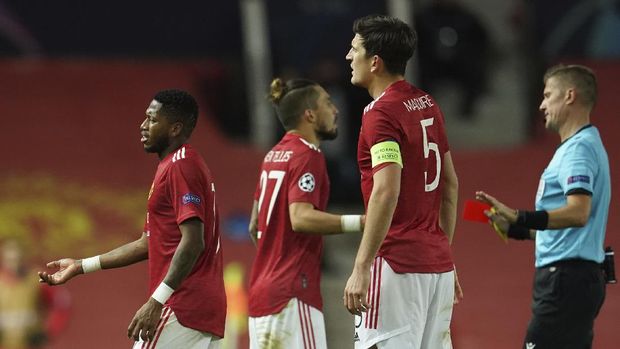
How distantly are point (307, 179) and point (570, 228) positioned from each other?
4.73 ft

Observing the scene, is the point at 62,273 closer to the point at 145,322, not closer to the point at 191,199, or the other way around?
the point at 145,322

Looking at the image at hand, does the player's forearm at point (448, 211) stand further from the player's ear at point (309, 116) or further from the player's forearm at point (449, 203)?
the player's ear at point (309, 116)

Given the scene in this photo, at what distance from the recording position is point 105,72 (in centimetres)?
1462

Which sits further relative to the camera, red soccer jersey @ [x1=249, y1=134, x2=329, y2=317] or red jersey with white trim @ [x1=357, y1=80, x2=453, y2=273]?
red soccer jersey @ [x1=249, y1=134, x2=329, y2=317]

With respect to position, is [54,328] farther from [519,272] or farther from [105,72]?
[519,272]

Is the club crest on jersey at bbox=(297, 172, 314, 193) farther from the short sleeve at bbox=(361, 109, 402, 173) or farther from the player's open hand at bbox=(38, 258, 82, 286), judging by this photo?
the player's open hand at bbox=(38, 258, 82, 286)

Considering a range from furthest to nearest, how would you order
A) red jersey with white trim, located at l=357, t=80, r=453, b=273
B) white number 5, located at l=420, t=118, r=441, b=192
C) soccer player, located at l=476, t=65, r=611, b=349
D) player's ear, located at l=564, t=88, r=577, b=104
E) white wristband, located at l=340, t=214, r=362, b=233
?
player's ear, located at l=564, t=88, r=577, b=104
white wristband, located at l=340, t=214, r=362, b=233
soccer player, located at l=476, t=65, r=611, b=349
white number 5, located at l=420, t=118, r=441, b=192
red jersey with white trim, located at l=357, t=80, r=453, b=273

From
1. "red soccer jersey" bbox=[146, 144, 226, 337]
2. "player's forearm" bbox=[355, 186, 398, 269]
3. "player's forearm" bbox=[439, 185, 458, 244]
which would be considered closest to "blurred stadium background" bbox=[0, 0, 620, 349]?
"player's forearm" bbox=[439, 185, 458, 244]

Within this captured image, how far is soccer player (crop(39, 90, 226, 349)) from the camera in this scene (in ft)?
18.5

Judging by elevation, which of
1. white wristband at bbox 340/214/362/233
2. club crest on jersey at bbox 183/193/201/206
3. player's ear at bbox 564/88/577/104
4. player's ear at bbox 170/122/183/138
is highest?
player's ear at bbox 564/88/577/104

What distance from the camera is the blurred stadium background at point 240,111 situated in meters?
12.3

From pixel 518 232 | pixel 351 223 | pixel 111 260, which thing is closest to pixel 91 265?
pixel 111 260

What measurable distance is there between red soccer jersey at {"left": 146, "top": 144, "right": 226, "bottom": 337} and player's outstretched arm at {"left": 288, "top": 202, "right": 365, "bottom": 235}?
67cm

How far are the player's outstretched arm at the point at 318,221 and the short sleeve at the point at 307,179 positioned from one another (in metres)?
0.05
